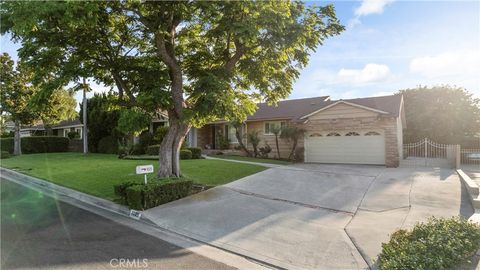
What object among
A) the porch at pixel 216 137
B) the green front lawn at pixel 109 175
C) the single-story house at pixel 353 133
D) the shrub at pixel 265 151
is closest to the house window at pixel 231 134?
the porch at pixel 216 137

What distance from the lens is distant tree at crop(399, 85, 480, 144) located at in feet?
93.0

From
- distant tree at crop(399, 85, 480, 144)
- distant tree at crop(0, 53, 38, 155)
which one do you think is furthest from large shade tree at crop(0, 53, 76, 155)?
distant tree at crop(399, 85, 480, 144)

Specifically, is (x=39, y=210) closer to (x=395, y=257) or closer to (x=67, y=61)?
(x=67, y=61)

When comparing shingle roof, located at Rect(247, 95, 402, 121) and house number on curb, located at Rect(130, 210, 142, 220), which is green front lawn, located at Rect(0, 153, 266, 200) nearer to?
house number on curb, located at Rect(130, 210, 142, 220)

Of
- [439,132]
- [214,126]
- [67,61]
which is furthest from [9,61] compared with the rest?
[439,132]

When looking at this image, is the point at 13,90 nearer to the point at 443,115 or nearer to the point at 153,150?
the point at 153,150

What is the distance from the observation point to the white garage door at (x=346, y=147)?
1775 cm

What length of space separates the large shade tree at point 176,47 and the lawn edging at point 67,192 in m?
2.35

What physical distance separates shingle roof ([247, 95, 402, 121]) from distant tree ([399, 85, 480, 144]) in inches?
418

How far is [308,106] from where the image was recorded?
25.0 metres

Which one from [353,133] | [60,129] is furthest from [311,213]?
[60,129]

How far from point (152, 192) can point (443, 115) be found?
97.1ft

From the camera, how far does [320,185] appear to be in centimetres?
1204

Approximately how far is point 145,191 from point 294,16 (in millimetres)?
7197
